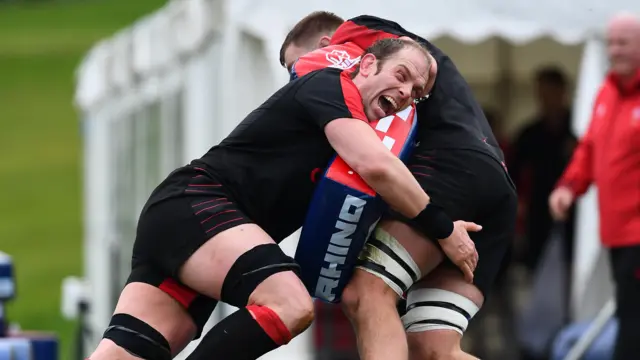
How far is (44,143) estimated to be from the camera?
38.2 metres

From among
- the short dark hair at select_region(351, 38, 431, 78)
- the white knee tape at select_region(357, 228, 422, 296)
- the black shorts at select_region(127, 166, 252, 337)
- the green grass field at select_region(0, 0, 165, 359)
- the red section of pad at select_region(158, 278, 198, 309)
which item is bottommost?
the green grass field at select_region(0, 0, 165, 359)

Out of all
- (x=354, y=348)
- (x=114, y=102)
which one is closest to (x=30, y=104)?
(x=114, y=102)

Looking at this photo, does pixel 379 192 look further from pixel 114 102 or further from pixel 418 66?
pixel 114 102

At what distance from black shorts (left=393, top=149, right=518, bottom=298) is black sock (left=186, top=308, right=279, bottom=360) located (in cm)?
61

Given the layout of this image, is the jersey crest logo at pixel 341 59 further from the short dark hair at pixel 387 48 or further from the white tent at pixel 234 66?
the white tent at pixel 234 66

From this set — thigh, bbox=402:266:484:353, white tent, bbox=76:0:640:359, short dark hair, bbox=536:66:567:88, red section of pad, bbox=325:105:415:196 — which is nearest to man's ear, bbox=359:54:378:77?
red section of pad, bbox=325:105:415:196

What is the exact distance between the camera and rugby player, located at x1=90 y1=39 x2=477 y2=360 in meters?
4.13

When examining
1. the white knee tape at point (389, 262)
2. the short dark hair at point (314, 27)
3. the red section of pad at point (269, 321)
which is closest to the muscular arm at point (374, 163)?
the white knee tape at point (389, 262)

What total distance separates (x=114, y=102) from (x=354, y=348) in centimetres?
517

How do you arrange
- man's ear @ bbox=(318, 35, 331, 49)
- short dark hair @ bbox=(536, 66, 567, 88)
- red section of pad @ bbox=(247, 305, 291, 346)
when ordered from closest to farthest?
red section of pad @ bbox=(247, 305, 291, 346), man's ear @ bbox=(318, 35, 331, 49), short dark hair @ bbox=(536, 66, 567, 88)

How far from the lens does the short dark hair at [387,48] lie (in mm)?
4348

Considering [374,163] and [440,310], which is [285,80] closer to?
[440,310]

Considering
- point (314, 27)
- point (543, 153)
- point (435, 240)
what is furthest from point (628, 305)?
point (543, 153)

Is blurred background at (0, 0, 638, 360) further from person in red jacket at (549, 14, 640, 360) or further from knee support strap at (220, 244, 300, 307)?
knee support strap at (220, 244, 300, 307)
